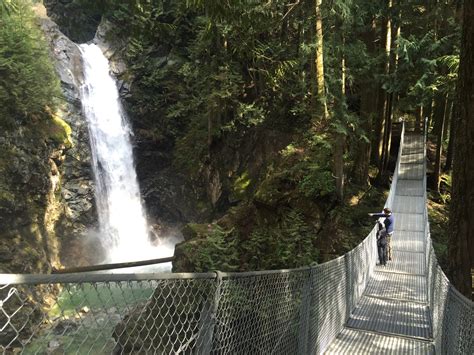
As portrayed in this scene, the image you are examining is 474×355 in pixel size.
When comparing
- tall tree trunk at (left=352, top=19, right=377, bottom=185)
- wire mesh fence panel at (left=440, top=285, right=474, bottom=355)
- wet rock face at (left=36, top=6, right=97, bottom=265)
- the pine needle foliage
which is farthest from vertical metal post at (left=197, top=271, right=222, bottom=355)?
wet rock face at (left=36, top=6, right=97, bottom=265)

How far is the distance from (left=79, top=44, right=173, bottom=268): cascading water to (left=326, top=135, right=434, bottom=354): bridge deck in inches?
387

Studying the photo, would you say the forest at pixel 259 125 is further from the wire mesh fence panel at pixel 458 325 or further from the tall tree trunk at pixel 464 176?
the wire mesh fence panel at pixel 458 325

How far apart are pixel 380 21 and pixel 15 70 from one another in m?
11.5

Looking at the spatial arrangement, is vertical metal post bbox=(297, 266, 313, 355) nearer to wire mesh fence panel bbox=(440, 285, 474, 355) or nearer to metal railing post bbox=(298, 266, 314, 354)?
metal railing post bbox=(298, 266, 314, 354)

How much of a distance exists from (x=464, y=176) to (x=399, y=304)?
2.50 meters

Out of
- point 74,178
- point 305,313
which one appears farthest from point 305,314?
point 74,178

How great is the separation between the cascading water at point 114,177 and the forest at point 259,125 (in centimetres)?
56

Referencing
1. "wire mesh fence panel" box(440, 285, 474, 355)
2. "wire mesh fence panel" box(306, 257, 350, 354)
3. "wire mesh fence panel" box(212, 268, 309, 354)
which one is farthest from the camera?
"wire mesh fence panel" box(306, 257, 350, 354)

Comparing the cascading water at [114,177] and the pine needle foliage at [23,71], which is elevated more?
the pine needle foliage at [23,71]

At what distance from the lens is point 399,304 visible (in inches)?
254

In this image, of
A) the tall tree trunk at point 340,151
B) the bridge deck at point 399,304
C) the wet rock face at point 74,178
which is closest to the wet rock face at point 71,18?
the wet rock face at point 74,178

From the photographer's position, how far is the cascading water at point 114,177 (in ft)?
56.6

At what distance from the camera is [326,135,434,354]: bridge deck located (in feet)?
16.1

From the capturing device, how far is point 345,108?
9.25m
